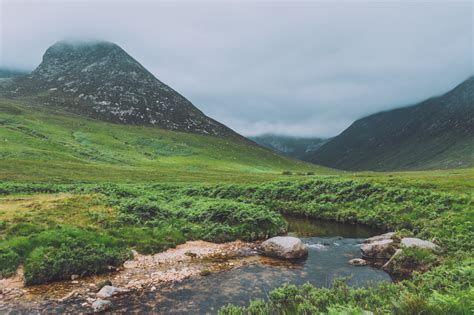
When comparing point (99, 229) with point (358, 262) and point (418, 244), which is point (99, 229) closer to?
point (358, 262)

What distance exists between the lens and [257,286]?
18250mm

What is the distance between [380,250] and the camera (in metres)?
23.2

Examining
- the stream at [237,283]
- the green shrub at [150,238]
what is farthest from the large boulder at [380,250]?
the green shrub at [150,238]

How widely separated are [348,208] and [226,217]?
1662 cm

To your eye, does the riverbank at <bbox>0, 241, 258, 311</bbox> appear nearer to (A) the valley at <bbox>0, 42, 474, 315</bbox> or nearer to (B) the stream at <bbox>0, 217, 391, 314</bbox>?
(A) the valley at <bbox>0, 42, 474, 315</bbox>

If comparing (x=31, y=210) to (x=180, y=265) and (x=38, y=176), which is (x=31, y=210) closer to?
(x=180, y=265)

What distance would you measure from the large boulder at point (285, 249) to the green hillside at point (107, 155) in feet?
155

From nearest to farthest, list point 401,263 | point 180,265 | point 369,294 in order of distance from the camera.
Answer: point 369,294 → point 401,263 → point 180,265

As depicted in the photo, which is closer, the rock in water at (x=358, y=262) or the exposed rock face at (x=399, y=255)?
the exposed rock face at (x=399, y=255)

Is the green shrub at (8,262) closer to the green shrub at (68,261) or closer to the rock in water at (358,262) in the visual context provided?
the green shrub at (68,261)

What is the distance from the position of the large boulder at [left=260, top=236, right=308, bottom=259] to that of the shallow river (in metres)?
0.71

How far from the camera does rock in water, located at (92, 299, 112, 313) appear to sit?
50.3 feet

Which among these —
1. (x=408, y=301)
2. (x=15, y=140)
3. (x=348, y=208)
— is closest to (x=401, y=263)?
(x=408, y=301)

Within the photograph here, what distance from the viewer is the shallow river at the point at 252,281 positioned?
1612cm
